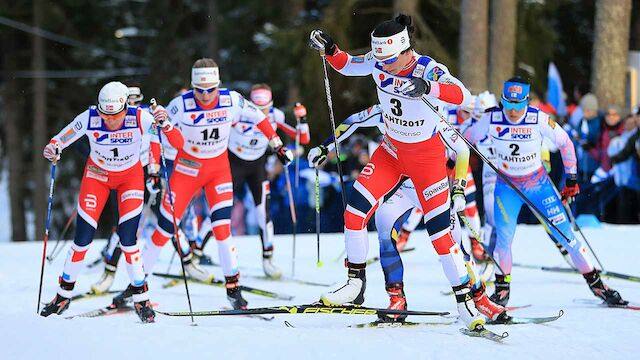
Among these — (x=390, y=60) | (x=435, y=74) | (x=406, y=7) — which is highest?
(x=406, y=7)

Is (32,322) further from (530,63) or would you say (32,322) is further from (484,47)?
(530,63)

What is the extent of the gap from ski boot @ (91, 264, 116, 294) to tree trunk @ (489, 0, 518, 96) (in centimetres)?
924

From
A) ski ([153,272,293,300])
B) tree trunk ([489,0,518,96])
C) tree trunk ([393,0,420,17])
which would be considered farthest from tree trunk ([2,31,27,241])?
ski ([153,272,293,300])

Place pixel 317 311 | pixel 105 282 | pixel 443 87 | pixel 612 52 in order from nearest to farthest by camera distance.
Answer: pixel 443 87 → pixel 317 311 → pixel 105 282 → pixel 612 52

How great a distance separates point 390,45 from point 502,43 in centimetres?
1097

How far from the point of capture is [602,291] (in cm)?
872

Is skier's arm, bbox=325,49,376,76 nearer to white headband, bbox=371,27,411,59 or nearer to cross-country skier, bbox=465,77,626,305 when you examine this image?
white headband, bbox=371,27,411,59

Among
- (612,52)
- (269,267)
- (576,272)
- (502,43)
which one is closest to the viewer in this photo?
(576,272)

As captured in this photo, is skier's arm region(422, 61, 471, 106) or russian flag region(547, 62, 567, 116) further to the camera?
russian flag region(547, 62, 567, 116)

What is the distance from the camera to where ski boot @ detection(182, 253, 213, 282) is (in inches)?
410

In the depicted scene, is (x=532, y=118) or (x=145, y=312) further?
(x=532, y=118)

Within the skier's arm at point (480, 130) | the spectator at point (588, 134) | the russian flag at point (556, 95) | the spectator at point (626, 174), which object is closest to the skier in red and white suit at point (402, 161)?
the skier's arm at point (480, 130)

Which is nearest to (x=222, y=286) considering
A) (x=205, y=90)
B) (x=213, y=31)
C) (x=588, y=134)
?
(x=205, y=90)

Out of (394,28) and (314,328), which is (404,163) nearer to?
(394,28)
